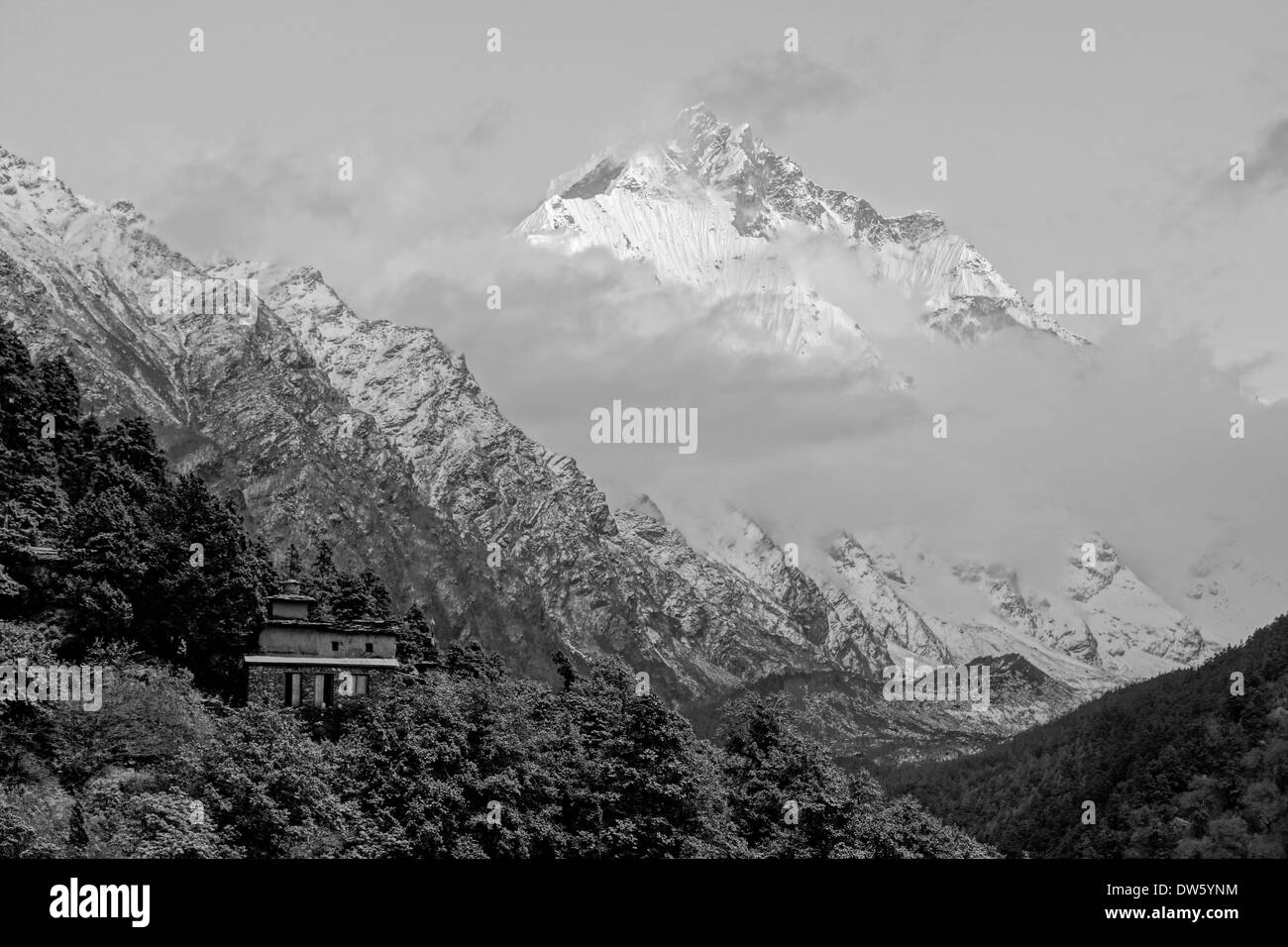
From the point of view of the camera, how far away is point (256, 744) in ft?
264

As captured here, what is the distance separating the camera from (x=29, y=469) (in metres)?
112

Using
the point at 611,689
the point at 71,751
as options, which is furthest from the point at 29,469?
the point at 611,689

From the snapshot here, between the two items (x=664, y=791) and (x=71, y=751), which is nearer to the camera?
(x=71, y=751)

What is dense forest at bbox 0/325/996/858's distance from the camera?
77875mm

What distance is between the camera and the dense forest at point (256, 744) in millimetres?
77875

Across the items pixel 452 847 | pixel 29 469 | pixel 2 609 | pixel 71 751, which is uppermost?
pixel 29 469
